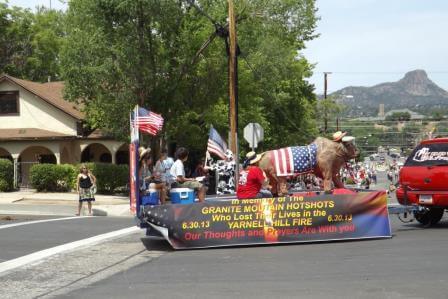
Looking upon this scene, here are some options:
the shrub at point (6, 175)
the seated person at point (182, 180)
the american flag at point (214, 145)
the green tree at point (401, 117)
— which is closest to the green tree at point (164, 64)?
the shrub at point (6, 175)

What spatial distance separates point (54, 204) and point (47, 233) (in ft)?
28.9

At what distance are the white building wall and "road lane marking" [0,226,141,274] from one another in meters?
20.3

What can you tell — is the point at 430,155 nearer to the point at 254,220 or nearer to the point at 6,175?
the point at 254,220

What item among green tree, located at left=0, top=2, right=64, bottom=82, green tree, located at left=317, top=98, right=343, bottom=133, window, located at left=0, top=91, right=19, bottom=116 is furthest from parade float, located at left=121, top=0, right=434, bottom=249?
green tree, located at left=317, top=98, right=343, bottom=133

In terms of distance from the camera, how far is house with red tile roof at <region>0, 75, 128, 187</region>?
107ft

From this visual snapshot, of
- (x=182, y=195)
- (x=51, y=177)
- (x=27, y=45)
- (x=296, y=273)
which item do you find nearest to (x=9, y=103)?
(x=51, y=177)

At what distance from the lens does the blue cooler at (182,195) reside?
11906 mm

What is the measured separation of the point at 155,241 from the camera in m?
12.6

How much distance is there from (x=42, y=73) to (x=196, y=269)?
4286 cm

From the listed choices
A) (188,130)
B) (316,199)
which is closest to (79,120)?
(188,130)

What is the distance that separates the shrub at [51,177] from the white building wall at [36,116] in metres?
6.91

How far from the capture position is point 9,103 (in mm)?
34156

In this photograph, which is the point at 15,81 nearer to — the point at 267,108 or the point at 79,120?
the point at 79,120

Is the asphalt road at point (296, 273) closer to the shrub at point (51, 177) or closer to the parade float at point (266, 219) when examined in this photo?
the parade float at point (266, 219)
